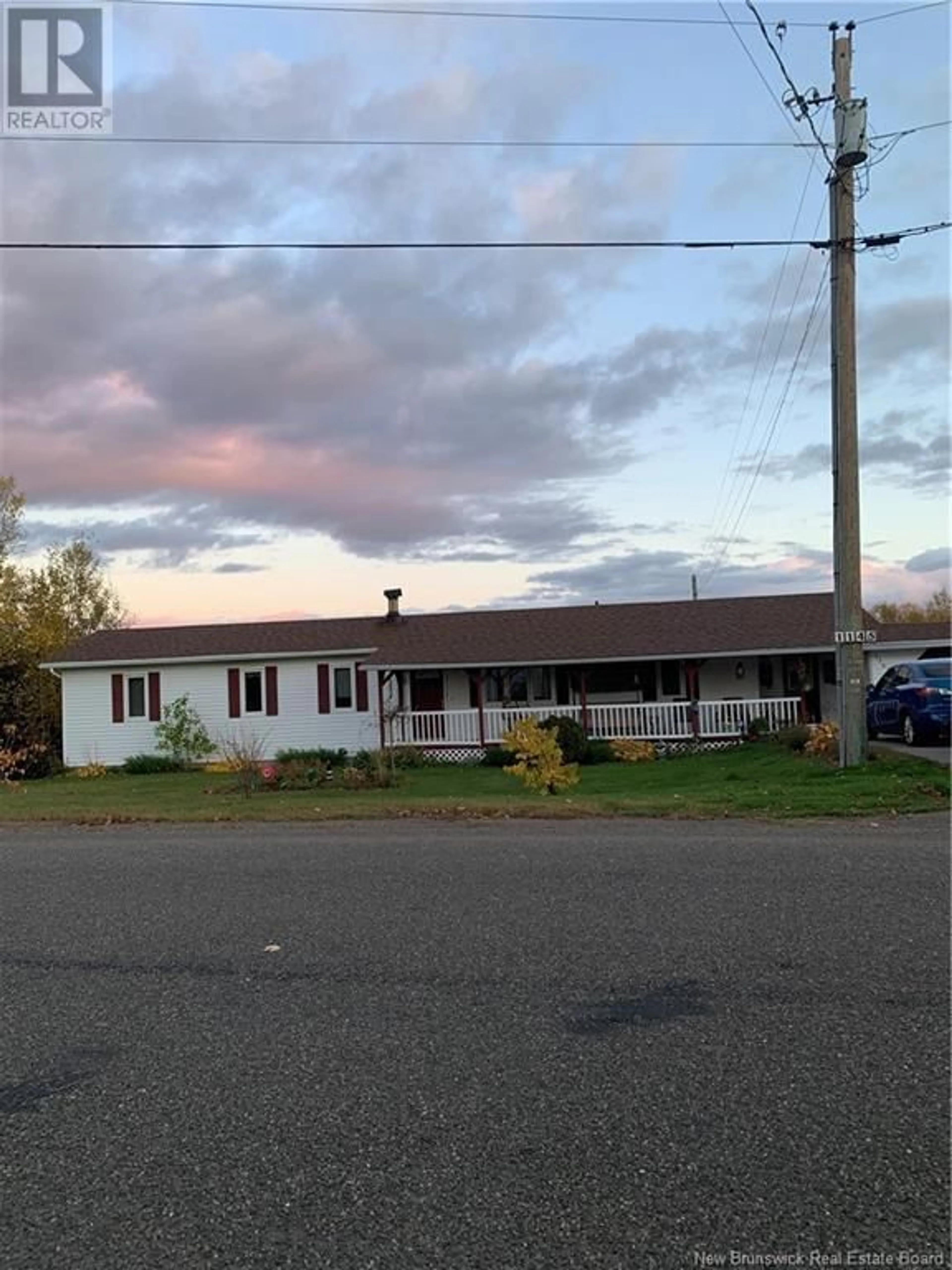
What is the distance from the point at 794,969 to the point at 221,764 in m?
25.3

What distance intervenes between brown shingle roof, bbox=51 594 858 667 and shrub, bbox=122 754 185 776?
307cm

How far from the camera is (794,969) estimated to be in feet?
18.2

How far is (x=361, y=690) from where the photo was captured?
31.5 metres

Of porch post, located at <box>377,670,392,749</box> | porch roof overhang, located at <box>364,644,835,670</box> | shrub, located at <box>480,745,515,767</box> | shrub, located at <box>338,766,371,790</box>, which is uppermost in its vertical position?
porch roof overhang, located at <box>364,644,835,670</box>

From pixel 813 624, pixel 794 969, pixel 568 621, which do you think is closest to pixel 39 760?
pixel 568 621

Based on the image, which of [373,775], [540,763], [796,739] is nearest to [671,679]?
[796,739]

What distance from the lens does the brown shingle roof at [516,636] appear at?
94.2 feet

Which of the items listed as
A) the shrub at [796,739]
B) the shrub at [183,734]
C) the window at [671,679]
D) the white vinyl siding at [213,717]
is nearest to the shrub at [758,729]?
the shrub at [796,739]

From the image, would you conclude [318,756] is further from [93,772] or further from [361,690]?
[93,772]

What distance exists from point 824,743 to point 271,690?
1744cm

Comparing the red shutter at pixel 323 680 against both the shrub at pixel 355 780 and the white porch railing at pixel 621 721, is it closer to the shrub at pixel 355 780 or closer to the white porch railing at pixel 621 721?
the white porch railing at pixel 621 721

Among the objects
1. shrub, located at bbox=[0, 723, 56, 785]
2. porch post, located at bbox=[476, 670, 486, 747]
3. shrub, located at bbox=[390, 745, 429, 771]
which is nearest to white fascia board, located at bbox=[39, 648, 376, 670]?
shrub, located at bbox=[0, 723, 56, 785]

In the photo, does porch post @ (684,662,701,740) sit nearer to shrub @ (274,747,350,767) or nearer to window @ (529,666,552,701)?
window @ (529,666,552,701)

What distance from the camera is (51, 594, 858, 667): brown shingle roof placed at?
28.7 meters
